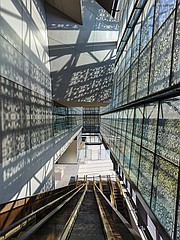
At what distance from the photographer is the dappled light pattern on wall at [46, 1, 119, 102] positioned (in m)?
11.6

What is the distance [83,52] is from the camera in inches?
489

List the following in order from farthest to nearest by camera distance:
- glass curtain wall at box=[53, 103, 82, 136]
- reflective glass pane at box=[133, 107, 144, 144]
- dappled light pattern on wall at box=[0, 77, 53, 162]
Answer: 1. glass curtain wall at box=[53, 103, 82, 136]
2. reflective glass pane at box=[133, 107, 144, 144]
3. dappled light pattern on wall at box=[0, 77, 53, 162]

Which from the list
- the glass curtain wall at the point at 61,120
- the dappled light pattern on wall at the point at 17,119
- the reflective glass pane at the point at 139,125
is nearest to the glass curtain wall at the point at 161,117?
the reflective glass pane at the point at 139,125

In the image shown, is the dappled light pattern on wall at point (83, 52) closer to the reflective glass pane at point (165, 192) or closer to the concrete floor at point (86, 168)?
the concrete floor at point (86, 168)

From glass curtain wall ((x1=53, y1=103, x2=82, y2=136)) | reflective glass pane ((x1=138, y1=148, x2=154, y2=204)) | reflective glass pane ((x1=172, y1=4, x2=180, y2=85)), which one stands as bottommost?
reflective glass pane ((x1=138, y1=148, x2=154, y2=204))

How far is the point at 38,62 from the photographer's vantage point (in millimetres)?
9523

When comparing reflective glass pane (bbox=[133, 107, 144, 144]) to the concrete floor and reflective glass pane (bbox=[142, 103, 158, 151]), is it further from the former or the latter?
the concrete floor

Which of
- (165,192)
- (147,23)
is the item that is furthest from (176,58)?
(147,23)

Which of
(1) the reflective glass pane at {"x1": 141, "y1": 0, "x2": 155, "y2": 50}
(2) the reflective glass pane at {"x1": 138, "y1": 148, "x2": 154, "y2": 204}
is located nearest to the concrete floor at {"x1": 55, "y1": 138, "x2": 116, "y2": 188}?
(2) the reflective glass pane at {"x1": 138, "y1": 148, "x2": 154, "y2": 204}

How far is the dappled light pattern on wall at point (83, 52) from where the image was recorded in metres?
11.6

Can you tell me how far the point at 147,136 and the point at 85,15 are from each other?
881cm

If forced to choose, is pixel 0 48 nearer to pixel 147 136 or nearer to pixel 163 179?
pixel 147 136

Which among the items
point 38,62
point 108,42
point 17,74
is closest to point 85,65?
point 108,42

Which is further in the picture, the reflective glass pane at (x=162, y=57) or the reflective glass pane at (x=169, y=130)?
the reflective glass pane at (x=162, y=57)
